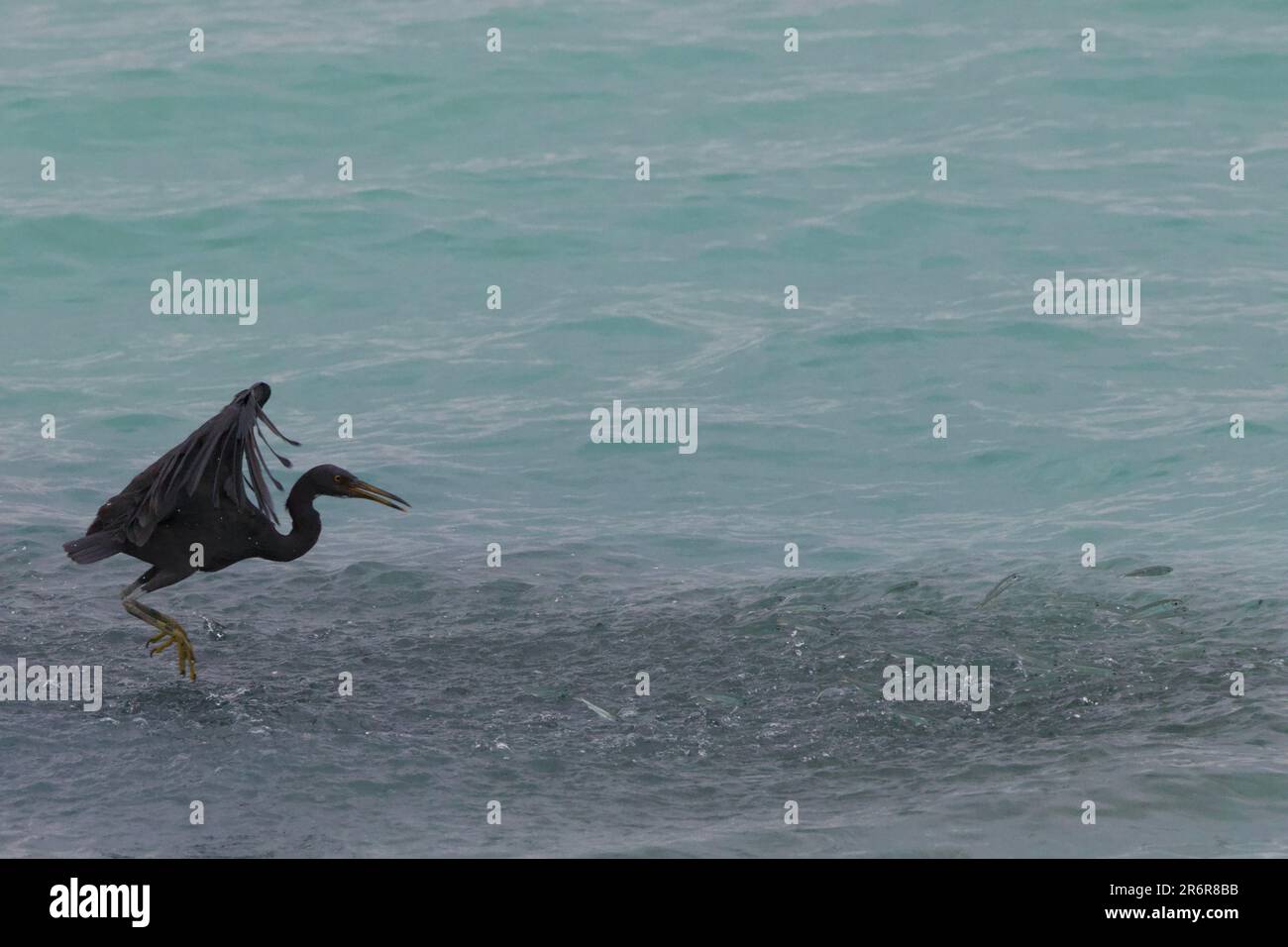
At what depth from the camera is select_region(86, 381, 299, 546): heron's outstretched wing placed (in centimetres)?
693

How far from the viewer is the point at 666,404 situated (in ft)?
39.4

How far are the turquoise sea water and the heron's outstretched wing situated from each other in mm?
699

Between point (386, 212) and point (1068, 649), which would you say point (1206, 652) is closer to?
point (1068, 649)

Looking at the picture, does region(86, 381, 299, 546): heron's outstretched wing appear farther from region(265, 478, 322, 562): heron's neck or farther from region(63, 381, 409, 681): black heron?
region(265, 478, 322, 562): heron's neck

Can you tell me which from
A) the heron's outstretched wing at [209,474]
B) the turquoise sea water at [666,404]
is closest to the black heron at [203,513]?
the heron's outstretched wing at [209,474]

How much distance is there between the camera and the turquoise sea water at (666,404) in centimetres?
618

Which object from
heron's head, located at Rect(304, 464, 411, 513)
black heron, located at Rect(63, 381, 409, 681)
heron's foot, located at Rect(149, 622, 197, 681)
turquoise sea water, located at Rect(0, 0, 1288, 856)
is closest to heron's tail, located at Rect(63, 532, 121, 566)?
black heron, located at Rect(63, 381, 409, 681)

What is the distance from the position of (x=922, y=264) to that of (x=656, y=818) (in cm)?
911

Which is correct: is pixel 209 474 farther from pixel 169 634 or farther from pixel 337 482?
pixel 169 634

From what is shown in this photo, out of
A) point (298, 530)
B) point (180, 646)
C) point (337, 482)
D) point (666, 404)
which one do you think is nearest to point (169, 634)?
point (180, 646)

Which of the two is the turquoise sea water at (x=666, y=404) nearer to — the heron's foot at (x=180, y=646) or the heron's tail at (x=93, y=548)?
the heron's foot at (x=180, y=646)

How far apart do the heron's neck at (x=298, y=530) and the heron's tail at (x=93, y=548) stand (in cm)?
64

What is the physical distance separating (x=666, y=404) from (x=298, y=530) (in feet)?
16.6

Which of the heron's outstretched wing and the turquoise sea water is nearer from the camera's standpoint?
the turquoise sea water
